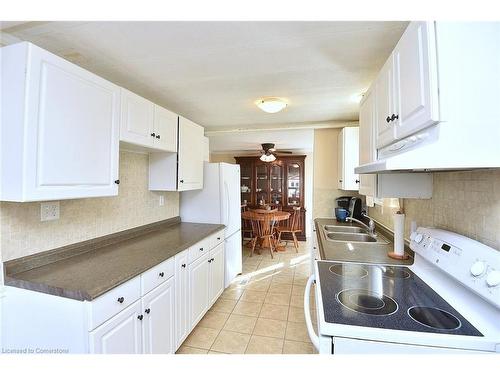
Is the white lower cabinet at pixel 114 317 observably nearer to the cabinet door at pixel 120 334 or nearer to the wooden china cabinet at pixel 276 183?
the cabinet door at pixel 120 334

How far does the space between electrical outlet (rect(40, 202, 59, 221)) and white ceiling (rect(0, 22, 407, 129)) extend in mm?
930

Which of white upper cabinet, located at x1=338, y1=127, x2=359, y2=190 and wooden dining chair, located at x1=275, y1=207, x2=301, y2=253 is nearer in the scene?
white upper cabinet, located at x1=338, y1=127, x2=359, y2=190

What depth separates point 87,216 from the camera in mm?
1771

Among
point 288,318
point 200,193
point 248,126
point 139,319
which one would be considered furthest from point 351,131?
point 139,319

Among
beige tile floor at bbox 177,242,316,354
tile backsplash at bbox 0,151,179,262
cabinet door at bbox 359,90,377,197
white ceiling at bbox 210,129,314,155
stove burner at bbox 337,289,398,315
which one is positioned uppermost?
white ceiling at bbox 210,129,314,155

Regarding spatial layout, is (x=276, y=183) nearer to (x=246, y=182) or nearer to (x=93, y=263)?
(x=246, y=182)

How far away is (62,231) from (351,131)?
282 centimetres

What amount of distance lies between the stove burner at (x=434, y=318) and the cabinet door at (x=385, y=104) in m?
0.78

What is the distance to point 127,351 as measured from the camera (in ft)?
4.44

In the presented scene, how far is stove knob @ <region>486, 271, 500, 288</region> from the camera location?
825mm

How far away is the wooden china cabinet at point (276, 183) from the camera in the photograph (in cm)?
568

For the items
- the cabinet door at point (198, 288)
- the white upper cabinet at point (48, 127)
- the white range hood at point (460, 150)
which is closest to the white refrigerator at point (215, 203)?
the cabinet door at point (198, 288)

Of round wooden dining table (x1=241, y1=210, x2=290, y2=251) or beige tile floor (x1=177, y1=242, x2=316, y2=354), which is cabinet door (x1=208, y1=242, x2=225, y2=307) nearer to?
beige tile floor (x1=177, y1=242, x2=316, y2=354)

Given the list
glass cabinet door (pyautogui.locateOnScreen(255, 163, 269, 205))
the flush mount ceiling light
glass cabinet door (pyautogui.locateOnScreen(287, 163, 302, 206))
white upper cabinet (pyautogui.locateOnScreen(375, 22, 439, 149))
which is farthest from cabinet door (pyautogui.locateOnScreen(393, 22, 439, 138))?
glass cabinet door (pyautogui.locateOnScreen(255, 163, 269, 205))
